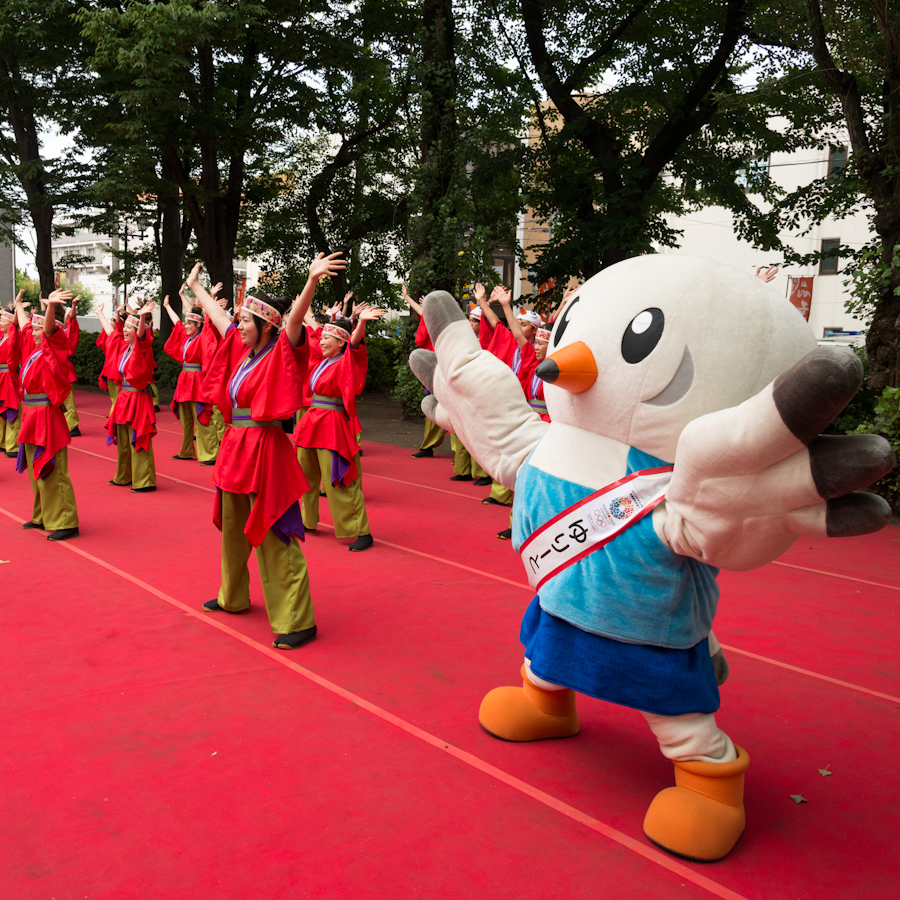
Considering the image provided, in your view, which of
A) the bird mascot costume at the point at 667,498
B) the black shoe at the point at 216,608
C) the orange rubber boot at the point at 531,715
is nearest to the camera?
the bird mascot costume at the point at 667,498

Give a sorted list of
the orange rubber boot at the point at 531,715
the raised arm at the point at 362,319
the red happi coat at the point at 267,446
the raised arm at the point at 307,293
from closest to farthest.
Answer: the orange rubber boot at the point at 531,715, the raised arm at the point at 307,293, the red happi coat at the point at 267,446, the raised arm at the point at 362,319

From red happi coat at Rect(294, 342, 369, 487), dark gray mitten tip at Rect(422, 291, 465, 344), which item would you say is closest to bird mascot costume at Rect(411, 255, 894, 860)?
dark gray mitten tip at Rect(422, 291, 465, 344)

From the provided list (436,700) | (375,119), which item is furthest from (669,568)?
(375,119)

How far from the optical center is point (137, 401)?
343 inches

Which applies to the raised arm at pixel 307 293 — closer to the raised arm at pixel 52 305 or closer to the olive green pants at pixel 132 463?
the raised arm at pixel 52 305

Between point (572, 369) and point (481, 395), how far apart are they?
0.53m

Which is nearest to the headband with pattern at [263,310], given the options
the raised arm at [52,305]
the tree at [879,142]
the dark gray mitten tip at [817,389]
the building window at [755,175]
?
the raised arm at [52,305]

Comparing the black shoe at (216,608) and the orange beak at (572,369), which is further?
the black shoe at (216,608)

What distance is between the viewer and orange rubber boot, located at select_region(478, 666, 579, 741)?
11.5 feet

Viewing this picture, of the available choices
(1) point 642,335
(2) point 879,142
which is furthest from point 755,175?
(1) point 642,335

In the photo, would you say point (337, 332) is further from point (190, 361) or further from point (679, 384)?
point (190, 361)

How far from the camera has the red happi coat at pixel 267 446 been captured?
447 centimetres

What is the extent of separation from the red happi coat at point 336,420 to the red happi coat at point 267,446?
1883mm

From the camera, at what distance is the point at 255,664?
4254mm
